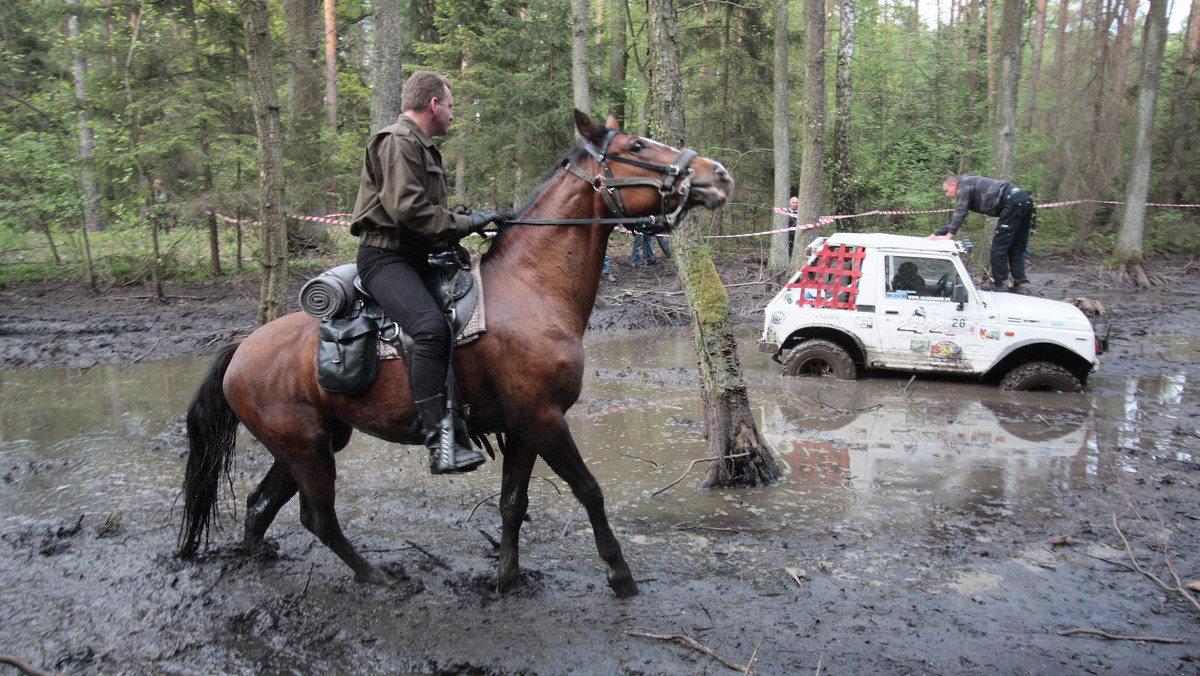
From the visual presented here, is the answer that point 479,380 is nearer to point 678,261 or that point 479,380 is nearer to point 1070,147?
point 678,261

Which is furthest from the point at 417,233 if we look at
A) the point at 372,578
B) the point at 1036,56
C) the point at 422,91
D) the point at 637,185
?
the point at 1036,56

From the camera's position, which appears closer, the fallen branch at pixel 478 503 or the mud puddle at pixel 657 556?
the mud puddle at pixel 657 556

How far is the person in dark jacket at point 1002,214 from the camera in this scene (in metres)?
Result: 11.1

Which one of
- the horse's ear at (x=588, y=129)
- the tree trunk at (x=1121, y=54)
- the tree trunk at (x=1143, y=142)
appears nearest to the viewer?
the horse's ear at (x=588, y=129)

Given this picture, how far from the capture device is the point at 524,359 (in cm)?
430

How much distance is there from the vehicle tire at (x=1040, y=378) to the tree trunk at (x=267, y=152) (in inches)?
384

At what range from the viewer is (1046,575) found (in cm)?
470

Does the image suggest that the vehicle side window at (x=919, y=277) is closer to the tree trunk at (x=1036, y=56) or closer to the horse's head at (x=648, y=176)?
the horse's head at (x=648, y=176)

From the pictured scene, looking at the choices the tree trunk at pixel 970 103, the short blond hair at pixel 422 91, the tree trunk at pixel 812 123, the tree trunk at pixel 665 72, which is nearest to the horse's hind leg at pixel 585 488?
the short blond hair at pixel 422 91

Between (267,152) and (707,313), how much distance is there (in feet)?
18.1

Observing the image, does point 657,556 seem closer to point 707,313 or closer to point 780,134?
point 707,313

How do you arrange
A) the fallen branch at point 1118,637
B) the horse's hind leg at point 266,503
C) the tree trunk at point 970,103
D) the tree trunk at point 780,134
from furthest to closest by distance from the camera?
1. the tree trunk at point 970,103
2. the tree trunk at point 780,134
3. the horse's hind leg at point 266,503
4. the fallen branch at point 1118,637

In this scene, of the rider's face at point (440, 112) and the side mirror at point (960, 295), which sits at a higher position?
the rider's face at point (440, 112)

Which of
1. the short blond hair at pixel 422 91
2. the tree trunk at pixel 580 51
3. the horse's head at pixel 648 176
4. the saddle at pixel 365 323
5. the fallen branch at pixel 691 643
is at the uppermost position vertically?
the tree trunk at pixel 580 51
